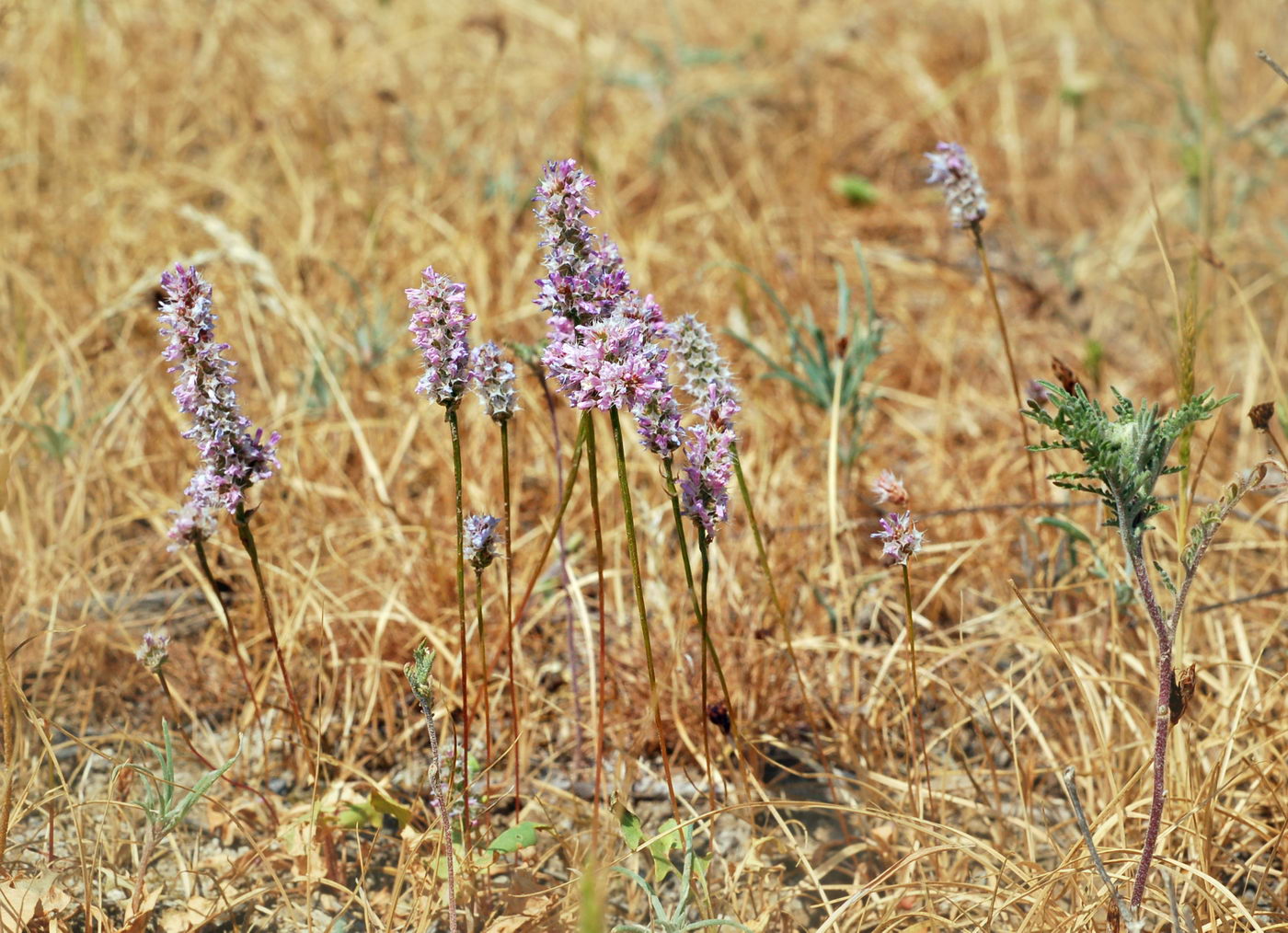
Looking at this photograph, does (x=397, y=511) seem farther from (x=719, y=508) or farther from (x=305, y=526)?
(x=719, y=508)

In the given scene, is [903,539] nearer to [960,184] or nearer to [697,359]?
[697,359]

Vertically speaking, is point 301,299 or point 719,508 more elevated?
point 301,299

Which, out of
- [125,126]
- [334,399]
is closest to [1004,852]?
[334,399]

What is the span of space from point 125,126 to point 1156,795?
4158 mm

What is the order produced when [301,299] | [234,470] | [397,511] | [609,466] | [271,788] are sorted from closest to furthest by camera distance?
[234,470]
[271,788]
[397,511]
[609,466]
[301,299]

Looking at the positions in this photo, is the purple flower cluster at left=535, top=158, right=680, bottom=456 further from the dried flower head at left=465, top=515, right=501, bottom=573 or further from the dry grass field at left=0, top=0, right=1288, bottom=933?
the dried flower head at left=465, top=515, right=501, bottom=573

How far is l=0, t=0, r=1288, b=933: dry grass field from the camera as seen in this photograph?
73.2 inches

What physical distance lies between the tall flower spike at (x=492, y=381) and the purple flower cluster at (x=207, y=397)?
14.3 inches

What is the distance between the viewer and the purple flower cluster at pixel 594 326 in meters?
1.41

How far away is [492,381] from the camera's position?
155 cm

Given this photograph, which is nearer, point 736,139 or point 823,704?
point 823,704

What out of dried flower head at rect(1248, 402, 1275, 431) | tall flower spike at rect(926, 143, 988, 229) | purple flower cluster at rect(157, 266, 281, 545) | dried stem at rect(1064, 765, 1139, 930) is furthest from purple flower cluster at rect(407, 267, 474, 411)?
dried flower head at rect(1248, 402, 1275, 431)

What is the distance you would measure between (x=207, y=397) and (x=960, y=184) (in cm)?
141

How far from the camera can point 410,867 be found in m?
1.81
